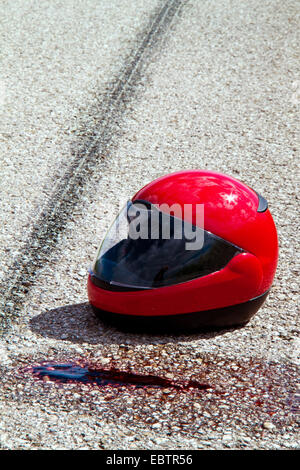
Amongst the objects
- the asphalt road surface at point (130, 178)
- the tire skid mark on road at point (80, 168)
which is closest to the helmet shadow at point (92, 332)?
the asphalt road surface at point (130, 178)

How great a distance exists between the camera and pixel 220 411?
3914 mm

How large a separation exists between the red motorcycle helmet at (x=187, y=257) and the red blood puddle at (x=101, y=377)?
1.53 ft

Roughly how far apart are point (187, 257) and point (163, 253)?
171mm

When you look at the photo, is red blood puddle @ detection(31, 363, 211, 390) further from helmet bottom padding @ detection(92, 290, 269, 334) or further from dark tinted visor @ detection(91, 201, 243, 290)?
dark tinted visor @ detection(91, 201, 243, 290)

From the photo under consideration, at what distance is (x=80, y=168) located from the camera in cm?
707

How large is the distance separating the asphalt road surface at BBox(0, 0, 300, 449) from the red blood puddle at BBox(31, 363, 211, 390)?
3cm

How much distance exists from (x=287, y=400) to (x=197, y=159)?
3827mm

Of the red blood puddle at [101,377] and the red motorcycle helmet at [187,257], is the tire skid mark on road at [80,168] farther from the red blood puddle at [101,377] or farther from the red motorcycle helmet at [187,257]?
the red motorcycle helmet at [187,257]

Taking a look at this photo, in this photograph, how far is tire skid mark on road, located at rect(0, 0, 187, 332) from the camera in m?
5.32

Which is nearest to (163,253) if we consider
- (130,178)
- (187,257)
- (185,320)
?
(187,257)

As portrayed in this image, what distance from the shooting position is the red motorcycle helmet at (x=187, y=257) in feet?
14.3

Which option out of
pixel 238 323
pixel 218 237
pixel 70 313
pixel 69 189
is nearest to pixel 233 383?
pixel 238 323

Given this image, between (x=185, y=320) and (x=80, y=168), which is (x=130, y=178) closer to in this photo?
(x=80, y=168)

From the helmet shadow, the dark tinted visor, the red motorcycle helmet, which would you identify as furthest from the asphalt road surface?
the dark tinted visor
